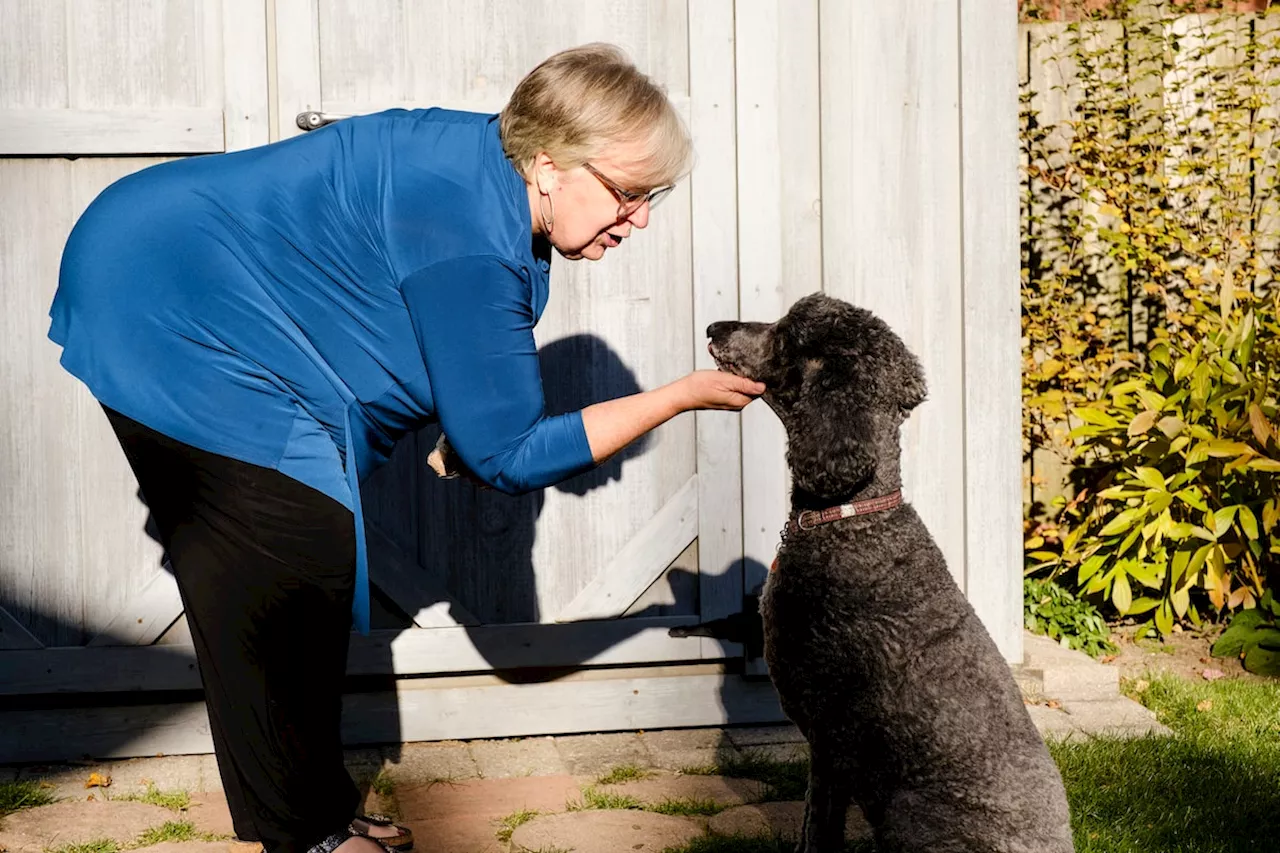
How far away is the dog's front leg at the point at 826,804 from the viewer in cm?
258

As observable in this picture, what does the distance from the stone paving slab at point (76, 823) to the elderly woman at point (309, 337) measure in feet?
3.20

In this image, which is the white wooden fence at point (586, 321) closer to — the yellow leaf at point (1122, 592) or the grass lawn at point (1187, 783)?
the grass lawn at point (1187, 783)

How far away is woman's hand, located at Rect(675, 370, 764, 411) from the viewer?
8.31 ft

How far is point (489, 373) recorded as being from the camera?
233cm

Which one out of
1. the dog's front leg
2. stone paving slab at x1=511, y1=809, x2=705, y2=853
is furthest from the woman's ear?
stone paving slab at x1=511, y1=809, x2=705, y2=853

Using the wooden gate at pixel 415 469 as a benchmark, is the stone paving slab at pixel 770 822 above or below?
below

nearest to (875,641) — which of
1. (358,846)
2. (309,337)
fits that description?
(358,846)

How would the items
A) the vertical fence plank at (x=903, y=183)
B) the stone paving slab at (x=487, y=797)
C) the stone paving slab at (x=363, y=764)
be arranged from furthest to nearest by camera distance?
the vertical fence plank at (x=903, y=183)
the stone paving slab at (x=363, y=764)
the stone paving slab at (x=487, y=797)

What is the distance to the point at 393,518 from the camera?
12.8ft

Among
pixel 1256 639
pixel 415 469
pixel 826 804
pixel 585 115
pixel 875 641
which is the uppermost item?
pixel 585 115

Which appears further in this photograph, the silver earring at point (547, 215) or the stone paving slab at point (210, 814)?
the stone paving slab at point (210, 814)

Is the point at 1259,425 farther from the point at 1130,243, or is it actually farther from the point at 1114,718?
the point at 1114,718

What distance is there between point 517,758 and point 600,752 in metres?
0.26

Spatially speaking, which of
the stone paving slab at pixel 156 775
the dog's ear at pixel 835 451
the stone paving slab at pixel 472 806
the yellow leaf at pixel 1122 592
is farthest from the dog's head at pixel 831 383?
the yellow leaf at pixel 1122 592
